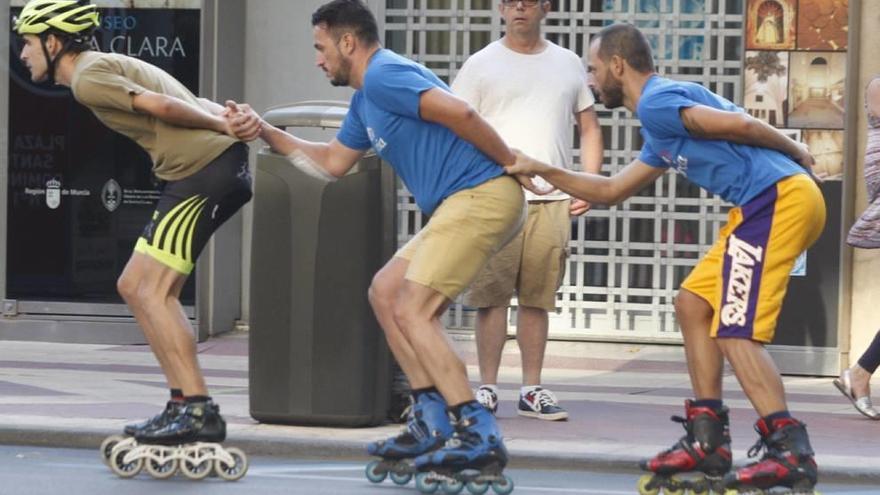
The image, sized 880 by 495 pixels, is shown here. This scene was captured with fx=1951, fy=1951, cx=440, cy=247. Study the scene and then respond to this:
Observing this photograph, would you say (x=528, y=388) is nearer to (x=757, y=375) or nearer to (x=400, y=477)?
(x=400, y=477)

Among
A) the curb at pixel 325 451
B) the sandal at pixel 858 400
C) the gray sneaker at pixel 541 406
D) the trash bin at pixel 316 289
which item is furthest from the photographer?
the sandal at pixel 858 400

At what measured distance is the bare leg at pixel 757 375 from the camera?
709cm

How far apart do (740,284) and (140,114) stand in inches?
100

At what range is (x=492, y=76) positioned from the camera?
9.68 metres

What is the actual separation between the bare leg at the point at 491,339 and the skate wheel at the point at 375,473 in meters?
2.04

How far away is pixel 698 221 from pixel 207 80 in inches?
134

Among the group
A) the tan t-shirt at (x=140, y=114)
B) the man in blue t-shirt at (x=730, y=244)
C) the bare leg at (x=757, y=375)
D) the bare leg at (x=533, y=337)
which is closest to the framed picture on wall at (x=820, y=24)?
the bare leg at (x=533, y=337)

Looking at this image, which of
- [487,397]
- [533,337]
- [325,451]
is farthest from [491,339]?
[325,451]

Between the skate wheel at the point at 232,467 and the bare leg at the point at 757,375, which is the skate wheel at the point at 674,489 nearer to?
the bare leg at the point at 757,375

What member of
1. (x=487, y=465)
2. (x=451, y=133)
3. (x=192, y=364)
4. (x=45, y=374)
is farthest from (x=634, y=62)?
(x=45, y=374)

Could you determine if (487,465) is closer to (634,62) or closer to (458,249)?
(458,249)

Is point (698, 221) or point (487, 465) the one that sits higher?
point (698, 221)

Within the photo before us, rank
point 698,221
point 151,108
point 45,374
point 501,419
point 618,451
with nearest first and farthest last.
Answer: point 151,108, point 618,451, point 501,419, point 45,374, point 698,221

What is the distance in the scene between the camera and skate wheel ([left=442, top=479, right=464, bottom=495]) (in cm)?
722
